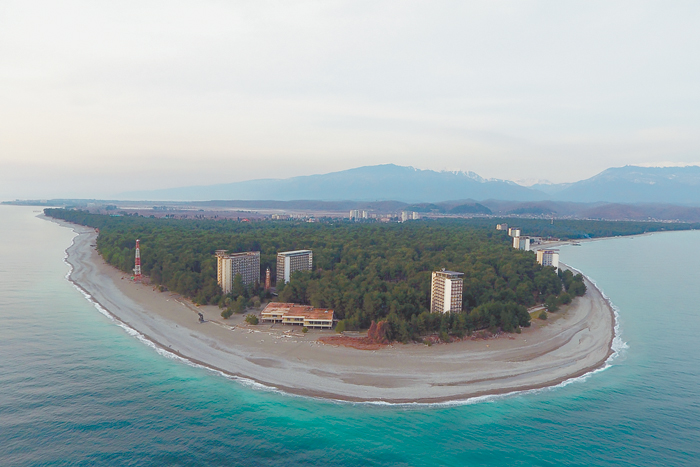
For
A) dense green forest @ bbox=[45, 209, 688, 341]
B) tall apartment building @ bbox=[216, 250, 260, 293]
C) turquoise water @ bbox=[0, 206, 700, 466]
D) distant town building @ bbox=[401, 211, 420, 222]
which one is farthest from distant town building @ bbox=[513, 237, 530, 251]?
distant town building @ bbox=[401, 211, 420, 222]

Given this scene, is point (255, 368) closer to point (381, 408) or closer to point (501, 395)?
point (381, 408)

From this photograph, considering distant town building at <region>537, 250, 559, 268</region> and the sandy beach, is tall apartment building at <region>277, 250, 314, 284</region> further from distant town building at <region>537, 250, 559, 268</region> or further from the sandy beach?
distant town building at <region>537, 250, 559, 268</region>

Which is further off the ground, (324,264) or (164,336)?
(324,264)

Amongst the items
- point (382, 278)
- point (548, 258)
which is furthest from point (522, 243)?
point (382, 278)

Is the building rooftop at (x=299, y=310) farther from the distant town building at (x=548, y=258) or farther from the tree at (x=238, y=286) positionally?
the distant town building at (x=548, y=258)

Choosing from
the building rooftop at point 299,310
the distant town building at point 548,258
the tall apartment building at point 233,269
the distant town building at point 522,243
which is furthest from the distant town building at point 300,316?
the distant town building at point 522,243

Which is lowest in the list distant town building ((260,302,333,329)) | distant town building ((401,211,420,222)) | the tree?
distant town building ((260,302,333,329))

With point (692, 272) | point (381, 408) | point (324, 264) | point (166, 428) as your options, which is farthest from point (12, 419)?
point (692, 272)
